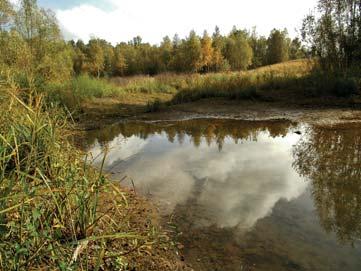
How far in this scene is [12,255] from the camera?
5.43 feet

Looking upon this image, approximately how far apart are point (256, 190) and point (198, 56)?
41.1 m

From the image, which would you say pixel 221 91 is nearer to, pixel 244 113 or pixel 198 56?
pixel 244 113

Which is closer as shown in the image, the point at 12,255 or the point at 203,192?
the point at 12,255

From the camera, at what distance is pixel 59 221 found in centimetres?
203

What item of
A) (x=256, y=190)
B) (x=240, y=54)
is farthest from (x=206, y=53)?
(x=256, y=190)

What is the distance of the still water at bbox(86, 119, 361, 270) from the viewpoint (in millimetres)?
2422

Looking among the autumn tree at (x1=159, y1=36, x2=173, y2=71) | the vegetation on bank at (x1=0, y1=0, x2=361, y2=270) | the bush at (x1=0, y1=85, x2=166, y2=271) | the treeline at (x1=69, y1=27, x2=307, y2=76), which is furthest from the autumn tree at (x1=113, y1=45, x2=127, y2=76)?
the bush at (x1=0, y1=85, x2=166, y2=271)

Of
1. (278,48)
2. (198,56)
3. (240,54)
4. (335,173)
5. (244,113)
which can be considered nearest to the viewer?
(335,173)

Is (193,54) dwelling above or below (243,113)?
above

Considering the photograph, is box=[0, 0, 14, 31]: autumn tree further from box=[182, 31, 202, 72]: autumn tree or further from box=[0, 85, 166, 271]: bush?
box=[182, 31, 202, 72]: autumn tree

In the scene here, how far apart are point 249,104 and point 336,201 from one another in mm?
7220

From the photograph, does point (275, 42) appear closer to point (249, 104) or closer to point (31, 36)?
point (31, 36)

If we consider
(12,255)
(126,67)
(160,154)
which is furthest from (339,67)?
(126,67)

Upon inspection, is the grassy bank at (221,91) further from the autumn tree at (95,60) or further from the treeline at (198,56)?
the autumn tree at (95,60)
